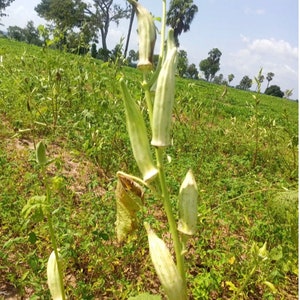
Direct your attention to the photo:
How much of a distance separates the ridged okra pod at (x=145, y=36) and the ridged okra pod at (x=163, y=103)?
0.05m

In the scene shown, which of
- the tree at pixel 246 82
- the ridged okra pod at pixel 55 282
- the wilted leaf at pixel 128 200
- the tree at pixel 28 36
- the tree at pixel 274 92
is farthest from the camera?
the tree at pixel 274 92

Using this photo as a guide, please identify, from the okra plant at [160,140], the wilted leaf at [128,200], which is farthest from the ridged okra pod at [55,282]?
the okra plant at [160,140]

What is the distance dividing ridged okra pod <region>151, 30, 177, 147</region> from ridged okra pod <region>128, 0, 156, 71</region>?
0.17 ft

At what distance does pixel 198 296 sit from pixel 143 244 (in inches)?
21.3

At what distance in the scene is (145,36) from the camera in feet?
2.96

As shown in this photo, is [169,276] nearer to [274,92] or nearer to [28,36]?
[28,36]

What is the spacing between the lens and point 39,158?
3.90 feet

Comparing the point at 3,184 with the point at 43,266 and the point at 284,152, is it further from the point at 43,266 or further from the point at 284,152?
the point at 284,152

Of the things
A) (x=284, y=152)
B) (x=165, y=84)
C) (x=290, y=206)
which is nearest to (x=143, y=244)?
(x=290, y=206)

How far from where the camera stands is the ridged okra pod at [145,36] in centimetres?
90

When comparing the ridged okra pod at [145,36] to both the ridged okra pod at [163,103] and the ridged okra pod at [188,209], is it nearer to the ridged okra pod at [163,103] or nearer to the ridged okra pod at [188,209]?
the ridged okra pod at [163,103]

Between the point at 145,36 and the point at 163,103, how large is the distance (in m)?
0.19

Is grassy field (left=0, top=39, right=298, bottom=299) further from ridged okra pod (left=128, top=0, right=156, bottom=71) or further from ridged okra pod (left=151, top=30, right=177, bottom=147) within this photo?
ridged okra pod (left=128, top=0, right=156, bottom=71)

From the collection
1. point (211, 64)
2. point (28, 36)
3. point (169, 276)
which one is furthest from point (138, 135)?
point (211, 64)
